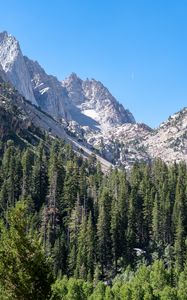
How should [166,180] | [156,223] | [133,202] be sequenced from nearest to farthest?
[156,223] → [133,202] → [166,180]

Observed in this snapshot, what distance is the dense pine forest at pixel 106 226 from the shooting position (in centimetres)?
8331

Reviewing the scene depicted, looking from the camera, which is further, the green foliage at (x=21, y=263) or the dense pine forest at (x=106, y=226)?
the dense pine forest at (x=106, y=226)

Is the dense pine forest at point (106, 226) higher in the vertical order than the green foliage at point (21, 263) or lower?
higher

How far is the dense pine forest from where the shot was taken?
83.3 metres

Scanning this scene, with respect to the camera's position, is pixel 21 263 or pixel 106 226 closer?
pixel 21 263

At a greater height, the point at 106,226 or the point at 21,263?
the point at 106,226

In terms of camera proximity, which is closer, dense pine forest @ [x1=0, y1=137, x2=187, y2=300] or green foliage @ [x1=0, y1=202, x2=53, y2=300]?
green foliage @ [x1=0, y1=202, x2=53, y2=300]

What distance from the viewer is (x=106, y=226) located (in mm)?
123875

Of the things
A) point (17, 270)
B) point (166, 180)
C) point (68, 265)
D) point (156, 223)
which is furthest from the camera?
point (166, 180)

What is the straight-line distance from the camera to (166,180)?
155 metres

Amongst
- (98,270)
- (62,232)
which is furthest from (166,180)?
(98,270)

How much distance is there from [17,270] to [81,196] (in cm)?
12116

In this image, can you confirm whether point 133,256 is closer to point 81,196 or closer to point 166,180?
point 81,196

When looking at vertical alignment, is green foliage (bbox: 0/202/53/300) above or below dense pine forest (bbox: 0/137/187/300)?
below
